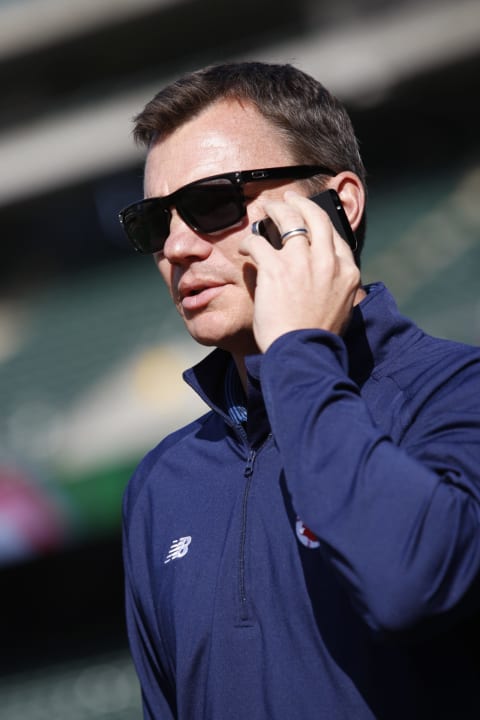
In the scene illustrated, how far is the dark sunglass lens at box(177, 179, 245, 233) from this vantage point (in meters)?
1.80

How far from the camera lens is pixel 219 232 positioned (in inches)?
71.7

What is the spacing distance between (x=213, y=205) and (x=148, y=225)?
0.19 m

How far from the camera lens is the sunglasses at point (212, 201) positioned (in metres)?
1.80

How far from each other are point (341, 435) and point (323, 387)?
8 centimetres

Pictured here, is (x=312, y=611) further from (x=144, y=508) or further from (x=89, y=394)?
(x=89, y=394)

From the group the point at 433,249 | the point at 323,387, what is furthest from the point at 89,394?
the point at 323,387

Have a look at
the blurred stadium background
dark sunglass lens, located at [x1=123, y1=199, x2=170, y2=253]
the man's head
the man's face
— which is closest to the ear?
the man's head

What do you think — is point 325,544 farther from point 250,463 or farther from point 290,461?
point 250,463

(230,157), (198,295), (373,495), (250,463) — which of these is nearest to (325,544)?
(373,495)

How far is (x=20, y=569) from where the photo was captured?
30.0 feet

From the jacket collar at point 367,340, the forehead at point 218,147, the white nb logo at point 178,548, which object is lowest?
the white nb logo at point 178,548

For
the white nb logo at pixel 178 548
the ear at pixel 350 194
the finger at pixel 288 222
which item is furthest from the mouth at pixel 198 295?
the white nb logo at pixel 178 548

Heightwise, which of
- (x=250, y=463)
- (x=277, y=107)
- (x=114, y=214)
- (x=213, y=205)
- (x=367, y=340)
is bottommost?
(x=250, y=463)

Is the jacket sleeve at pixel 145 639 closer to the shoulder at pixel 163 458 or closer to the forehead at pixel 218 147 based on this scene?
the shoulder at pixel 163 458
